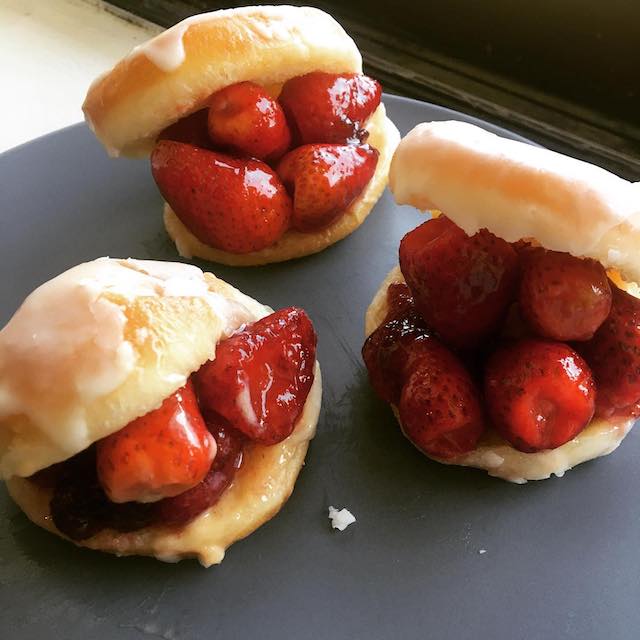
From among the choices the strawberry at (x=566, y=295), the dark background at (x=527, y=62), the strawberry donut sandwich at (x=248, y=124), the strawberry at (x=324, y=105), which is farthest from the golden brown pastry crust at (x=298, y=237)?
the dark background at (x=527, y=62)

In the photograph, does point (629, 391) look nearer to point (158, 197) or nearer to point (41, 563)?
→ point (41, 563)

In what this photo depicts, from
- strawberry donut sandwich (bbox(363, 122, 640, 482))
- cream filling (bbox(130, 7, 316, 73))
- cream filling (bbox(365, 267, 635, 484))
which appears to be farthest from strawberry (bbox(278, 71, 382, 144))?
cream filling (bbox(365, 267, 635, 484))

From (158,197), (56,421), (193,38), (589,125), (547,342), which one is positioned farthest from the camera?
(589,125)

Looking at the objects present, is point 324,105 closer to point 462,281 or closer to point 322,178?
point 322,178

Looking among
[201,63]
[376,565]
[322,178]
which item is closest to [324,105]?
[322,178]

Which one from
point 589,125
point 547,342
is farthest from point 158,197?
point 589,125

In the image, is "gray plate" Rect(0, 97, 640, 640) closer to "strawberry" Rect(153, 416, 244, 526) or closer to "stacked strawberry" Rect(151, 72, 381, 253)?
"strawberry" Rect(153, 416, 244, 526)
